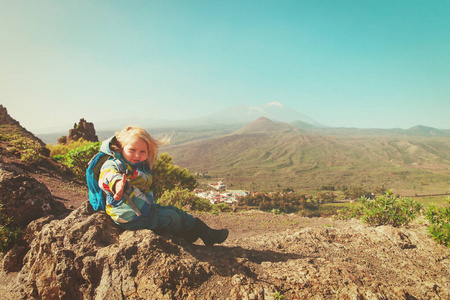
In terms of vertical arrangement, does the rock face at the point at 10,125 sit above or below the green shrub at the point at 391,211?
above

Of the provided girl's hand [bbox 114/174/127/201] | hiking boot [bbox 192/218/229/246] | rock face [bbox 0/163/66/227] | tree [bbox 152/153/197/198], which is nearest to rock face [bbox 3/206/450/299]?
hiking boot [bbox 192/218/229/246]

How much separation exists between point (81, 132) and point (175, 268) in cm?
2273

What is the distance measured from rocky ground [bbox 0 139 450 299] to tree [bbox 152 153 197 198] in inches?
463

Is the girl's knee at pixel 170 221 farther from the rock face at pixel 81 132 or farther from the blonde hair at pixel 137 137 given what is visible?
the rock face at pixel 81 132

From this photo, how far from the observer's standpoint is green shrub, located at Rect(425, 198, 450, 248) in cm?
366

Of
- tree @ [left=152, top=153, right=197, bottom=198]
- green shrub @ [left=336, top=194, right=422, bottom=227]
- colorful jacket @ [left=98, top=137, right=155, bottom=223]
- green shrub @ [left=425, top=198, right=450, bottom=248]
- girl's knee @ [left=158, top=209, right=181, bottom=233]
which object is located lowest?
tree @ [left=152, top=153, right=197, bottom=198]

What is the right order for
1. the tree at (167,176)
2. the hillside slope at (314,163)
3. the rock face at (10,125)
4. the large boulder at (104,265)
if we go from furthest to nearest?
the hillside slope at (314,163) → the rock face at (10,125) → the tree at (167,176) → the large boulder at (104,265)

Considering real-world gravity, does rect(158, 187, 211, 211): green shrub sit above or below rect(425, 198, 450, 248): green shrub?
below

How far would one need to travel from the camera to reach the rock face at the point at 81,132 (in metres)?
20.0

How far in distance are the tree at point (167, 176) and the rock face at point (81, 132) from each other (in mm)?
9231

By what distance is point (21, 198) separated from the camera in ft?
10.7

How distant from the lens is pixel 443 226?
3.75m

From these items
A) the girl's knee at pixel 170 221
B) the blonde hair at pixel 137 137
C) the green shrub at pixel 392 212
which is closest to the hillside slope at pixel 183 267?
the girl's knee at pixel 170 221

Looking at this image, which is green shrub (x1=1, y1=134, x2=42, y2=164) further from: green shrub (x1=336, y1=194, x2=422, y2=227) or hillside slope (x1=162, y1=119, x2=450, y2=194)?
hillside slope (x1=162, y1=119, x2=450, y2=194)
